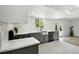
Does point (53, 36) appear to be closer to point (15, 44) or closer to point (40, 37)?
point (40, 37)

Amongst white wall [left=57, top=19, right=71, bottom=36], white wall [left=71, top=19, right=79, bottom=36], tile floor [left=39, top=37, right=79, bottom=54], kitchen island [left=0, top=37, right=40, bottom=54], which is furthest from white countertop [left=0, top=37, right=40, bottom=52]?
white wall [left=71, top=19, right=79, bottom=36]

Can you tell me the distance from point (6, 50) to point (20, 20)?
0.96m

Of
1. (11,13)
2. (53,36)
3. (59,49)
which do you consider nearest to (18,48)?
(11,13)

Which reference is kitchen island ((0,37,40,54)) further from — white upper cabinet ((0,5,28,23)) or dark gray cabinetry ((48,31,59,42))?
dark gray cabinetry ((48,31,59,42))

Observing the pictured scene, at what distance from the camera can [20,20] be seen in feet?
8.24

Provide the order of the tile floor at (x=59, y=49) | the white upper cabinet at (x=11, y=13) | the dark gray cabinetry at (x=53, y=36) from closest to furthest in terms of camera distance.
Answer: the white upper cabinet at (x=11, y=13)
the tile floor at (x=59, y=49)
the dark gray cabinetry at (x=53, y=36)

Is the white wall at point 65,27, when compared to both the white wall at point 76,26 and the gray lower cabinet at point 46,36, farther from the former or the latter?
the gray lower cabinet at point 46,36

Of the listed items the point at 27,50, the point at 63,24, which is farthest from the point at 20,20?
the point at 63,24

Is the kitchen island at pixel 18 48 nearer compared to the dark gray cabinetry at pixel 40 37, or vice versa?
the kitchen island at pixel 18 48

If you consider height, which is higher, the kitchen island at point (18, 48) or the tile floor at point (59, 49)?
the kitchen island at point (18, 48)

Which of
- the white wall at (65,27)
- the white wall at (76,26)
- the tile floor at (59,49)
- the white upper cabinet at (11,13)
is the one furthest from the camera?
the white wall at (65,27)

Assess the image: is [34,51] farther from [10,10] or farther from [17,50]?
[10,10]

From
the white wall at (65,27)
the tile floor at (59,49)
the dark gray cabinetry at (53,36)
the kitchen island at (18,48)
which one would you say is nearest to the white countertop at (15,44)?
the kitchen island at (18,48)
